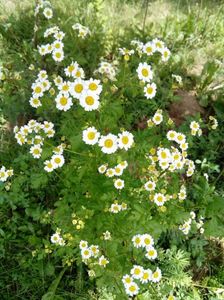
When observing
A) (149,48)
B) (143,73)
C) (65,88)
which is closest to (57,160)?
(65,88)

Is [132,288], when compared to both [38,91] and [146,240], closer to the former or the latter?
[146,240]

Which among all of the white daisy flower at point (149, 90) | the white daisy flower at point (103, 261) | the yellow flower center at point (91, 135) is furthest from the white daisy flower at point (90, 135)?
the white daisy flower at point (103, 261)

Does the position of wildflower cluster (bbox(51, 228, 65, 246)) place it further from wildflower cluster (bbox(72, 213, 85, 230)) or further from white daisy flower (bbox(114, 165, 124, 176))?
white daisy flower (bbox(114, 165, 124, 176))

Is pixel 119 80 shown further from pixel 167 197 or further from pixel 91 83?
pixel 167 197

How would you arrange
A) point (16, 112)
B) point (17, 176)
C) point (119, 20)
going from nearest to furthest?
point (17, 176) → point (16, 112) → point (119, 20)

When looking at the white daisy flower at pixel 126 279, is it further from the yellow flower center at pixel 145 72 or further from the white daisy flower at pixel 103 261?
the yellow flower center at pixel 145 72

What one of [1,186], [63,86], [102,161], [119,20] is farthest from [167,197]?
[119,20]
